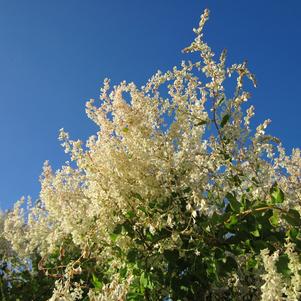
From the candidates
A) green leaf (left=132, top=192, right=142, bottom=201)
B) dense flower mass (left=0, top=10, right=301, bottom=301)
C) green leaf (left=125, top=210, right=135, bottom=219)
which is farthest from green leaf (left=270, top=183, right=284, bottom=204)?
green leaf (left=125, top=210, right=135, bottom=219)

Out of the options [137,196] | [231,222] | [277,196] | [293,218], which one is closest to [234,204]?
→ [231,222]

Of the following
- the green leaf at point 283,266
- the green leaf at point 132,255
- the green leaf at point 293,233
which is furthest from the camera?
the green leaf at point 132,255

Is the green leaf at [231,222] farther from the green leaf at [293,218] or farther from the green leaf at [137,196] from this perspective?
the green leaf at [137,196]

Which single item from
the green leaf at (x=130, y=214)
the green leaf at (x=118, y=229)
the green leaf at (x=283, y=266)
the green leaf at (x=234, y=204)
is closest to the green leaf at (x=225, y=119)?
the green leaf at (x=234, y=204)

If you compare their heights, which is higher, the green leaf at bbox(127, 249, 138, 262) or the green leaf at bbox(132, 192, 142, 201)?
the green leaf at bbox(132, 192, 142, 201)

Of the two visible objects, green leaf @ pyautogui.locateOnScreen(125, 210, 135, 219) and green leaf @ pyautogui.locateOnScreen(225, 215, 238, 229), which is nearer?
green leaf @ pyautogui.locateOnScreen(225, 215, 238, 229)

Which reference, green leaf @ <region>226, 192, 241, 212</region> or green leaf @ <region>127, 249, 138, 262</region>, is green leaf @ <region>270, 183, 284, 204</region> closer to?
green leaf @ <region>226, 192, 241, 212</region>

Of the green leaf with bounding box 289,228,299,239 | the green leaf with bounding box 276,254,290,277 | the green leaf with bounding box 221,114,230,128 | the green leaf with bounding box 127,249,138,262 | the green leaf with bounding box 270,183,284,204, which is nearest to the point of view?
the green leaf with bounding box 276,254,290,277

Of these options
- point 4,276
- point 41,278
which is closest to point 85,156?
point 41,278

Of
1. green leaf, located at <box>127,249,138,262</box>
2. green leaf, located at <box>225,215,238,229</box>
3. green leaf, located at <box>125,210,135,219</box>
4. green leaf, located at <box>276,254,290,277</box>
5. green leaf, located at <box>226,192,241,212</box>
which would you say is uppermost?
A: green leaf, located at <box>125,210,135,219</box>

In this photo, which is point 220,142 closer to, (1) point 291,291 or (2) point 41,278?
(1) point 291,291

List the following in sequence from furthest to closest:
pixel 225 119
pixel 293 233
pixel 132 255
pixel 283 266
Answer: pixel 225 119, pixel 132 255, pixel 293 233, pixel 283 266

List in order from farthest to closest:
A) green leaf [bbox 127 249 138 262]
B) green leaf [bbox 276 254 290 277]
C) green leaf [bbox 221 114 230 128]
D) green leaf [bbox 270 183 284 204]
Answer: green leaf [bbox 221 114 230 128]
green leaf [bbox 127 249 138 262]
green leaf [bbox 270 183 284 204]
green leaf [bbox 276 254 290 277]

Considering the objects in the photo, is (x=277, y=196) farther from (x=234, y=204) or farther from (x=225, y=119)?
(x=225, y=119)
